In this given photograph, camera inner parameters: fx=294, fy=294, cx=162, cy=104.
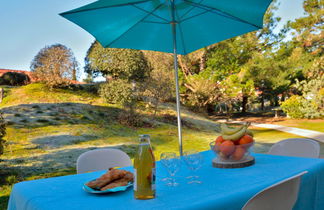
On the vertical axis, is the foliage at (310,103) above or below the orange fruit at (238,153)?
above

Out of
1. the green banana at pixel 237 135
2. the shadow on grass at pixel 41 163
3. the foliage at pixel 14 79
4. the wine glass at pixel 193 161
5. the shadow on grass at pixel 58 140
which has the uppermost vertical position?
the foliage at pixel 14 79

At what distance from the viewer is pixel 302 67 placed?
14.5 metres

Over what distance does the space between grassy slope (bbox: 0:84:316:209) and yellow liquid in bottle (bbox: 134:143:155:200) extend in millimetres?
3290

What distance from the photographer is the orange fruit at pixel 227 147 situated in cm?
178

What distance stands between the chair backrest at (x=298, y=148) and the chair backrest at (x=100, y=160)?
4.20 feet

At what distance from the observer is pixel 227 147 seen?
70.1 inches

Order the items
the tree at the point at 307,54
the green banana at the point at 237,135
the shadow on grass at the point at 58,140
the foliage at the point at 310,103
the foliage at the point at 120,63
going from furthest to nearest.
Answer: the tree at the point at 307,54 → the foliage at the point at 310,103 → the foliage at the point at 120,63 → the shadow on grass at the point at 58,140 → the green banana at the point at 237,135

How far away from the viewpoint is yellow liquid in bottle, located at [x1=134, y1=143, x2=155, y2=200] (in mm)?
1188

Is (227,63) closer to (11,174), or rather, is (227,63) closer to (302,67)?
(302,67)

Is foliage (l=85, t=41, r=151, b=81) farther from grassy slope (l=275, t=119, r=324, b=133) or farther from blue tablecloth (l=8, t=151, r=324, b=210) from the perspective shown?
blue tablecloth (l=8, t=151, r=324, b=210)

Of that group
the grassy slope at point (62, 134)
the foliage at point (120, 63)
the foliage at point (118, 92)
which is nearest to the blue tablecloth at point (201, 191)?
the grassy slope at point (62, 134)

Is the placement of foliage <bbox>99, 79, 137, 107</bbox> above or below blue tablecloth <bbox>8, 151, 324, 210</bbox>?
above

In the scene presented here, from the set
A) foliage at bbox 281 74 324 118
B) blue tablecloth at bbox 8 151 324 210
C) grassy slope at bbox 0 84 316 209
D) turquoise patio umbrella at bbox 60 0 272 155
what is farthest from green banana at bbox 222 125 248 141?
foliage at bbox 281 74 324 118

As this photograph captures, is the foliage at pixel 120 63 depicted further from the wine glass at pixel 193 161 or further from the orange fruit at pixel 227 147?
the wine glass at pixel 193 161
